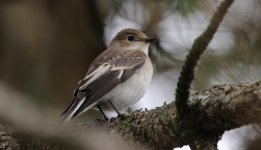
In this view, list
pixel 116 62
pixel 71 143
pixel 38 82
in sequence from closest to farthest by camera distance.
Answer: pixel 71 143, pixel 38 82, pixel 116 62

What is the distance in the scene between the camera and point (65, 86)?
5.11m

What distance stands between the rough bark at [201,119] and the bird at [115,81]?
113 cm

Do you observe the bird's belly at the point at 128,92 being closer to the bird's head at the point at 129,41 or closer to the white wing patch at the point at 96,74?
the white wing patch at the point at 96,74

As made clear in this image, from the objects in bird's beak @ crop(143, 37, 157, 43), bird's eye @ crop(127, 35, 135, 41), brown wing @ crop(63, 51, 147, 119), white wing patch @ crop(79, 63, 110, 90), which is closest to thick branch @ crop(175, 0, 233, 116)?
brown wing @ crop(63, 51, 147, 119)

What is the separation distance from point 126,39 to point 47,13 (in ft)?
4.71

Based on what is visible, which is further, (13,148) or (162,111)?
(13,148)

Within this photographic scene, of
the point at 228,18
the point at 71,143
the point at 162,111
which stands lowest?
the point at 71,143

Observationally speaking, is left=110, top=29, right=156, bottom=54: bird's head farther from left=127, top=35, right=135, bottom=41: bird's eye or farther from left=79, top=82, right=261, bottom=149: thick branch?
left=79, top=82, right=261, bottom=149: thick branch

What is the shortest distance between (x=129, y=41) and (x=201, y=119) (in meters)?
3.95

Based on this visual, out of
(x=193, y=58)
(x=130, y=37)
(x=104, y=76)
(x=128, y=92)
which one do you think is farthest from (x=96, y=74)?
(x=193, y=58)

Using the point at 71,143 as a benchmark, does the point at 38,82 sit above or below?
above

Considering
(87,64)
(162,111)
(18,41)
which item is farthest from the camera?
(87,64)

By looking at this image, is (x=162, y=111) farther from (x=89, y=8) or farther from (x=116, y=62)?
(x=89, y=8)

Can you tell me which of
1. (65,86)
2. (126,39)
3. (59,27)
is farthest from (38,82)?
(126,39)
